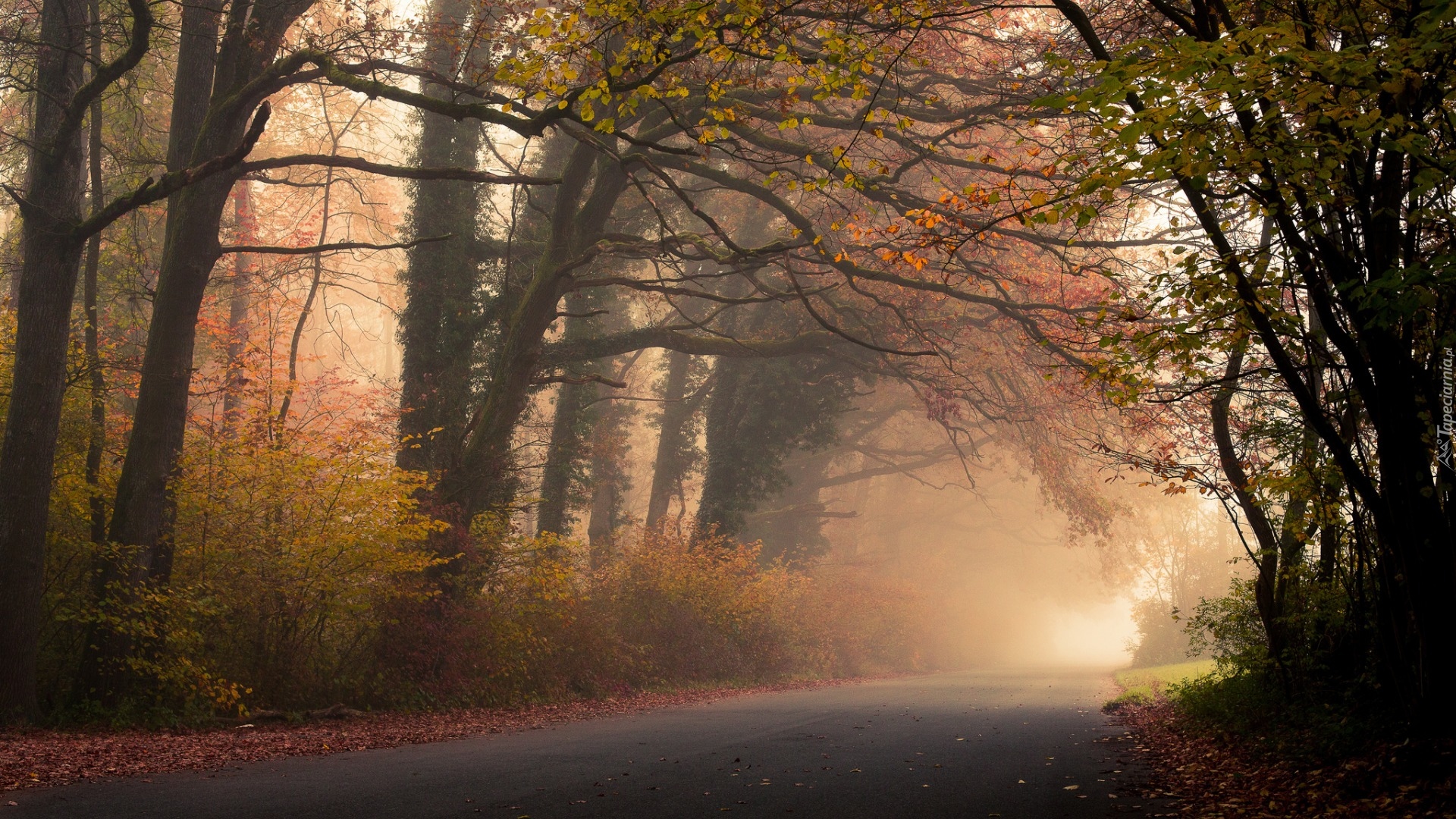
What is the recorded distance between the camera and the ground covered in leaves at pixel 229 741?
7336 millimetres

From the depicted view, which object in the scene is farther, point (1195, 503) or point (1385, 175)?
point (1195, 503)

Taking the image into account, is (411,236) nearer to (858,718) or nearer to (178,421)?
(178,421)

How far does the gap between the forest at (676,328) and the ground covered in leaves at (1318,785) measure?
362mm

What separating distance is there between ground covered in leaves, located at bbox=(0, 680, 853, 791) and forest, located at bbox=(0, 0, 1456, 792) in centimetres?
59

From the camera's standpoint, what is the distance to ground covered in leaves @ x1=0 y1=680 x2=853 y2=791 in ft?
24.1

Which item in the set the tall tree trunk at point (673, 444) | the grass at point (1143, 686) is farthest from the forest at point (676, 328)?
the grass at point (1143, 686)

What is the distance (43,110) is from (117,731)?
6.67m

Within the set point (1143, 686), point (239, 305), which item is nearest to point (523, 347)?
point (1143, 686)

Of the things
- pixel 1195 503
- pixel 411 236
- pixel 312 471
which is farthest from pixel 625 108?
pixel 1195 503

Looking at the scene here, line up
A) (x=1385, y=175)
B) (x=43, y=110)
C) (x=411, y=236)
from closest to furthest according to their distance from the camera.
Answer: (x=1385, y=175), (x=43, y=110), (x=411, y=236)

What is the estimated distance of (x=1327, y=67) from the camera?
4953mm

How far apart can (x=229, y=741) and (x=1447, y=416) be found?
33.2ft

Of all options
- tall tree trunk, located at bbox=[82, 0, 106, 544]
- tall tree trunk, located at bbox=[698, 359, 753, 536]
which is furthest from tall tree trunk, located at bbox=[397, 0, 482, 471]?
tall tree trunk, located at bbox=[698, 359, 753, 536]

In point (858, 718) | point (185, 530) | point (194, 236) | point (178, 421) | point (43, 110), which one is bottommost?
point (858, 718)
